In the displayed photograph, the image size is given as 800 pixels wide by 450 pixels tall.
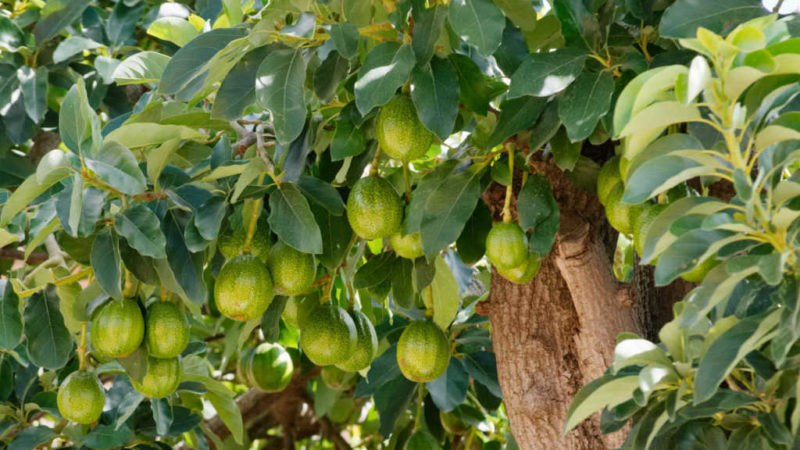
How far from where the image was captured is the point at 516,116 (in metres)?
1.42

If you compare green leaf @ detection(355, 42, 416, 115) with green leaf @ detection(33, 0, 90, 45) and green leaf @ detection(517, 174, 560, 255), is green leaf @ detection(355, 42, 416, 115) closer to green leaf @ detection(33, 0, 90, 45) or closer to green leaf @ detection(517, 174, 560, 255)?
green leaf @ detection(517, 174, 560, 255)

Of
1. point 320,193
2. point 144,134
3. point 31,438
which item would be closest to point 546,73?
point 320,193

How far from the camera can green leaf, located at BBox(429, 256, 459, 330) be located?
71.1 inches

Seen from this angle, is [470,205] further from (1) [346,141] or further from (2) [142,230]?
(2) [142,230]

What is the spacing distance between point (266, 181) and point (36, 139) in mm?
1434

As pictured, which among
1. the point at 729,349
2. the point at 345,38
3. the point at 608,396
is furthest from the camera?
the point at 345,38

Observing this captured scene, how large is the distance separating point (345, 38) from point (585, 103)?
345 millimetres

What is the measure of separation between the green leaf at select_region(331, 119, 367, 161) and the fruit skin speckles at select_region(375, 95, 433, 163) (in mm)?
52

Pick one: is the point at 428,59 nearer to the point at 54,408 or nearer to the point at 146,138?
the point at 146,138

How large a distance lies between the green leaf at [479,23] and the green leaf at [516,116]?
0.19m

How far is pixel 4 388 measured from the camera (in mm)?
2191

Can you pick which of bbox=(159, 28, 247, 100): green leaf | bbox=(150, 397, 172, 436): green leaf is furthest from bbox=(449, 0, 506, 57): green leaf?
bbox=(150, 397, 172, 436): green leaf

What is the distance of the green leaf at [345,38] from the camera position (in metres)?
1.27

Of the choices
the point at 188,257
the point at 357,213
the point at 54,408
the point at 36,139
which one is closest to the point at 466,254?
the point at 357,213
